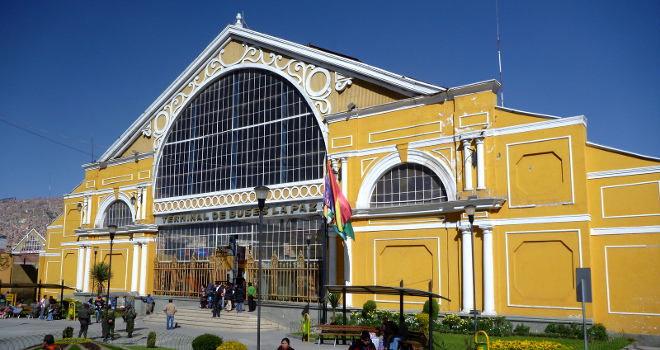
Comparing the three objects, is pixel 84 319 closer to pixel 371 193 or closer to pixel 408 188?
pixel 371 193

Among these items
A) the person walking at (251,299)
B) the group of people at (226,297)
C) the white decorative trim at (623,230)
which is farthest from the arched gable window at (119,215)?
the white decorative trim at (623,230)

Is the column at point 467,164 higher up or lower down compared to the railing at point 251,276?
higher up

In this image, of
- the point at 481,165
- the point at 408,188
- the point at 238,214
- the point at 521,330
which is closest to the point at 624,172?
the point at 481,165

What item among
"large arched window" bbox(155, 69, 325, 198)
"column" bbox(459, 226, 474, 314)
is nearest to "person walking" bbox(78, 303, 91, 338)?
"large arched window" bbox(155, 69, 325, 198)

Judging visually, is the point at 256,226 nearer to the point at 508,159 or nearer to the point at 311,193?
the point at 311,193

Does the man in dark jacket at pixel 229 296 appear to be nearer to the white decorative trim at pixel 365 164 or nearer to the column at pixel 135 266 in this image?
the white decorative trim at pixel 365 164

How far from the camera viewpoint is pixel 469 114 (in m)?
25.8

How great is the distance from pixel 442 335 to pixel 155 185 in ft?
77.0

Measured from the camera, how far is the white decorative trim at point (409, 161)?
86.3 feet

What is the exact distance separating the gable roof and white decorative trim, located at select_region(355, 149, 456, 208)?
9.50 ft

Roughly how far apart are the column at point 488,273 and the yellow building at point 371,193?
0.08 metres

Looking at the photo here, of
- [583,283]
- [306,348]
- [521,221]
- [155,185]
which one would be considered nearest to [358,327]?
[306,348]

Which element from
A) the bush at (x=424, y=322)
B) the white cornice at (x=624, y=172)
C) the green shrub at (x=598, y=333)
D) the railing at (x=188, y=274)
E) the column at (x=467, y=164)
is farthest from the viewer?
the railing at (x=188, y=274)

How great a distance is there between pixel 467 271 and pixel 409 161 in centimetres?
564
